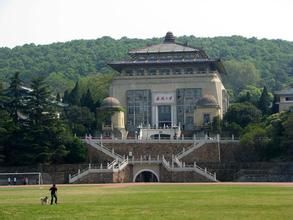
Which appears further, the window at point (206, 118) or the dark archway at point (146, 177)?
the window at point (206, 118)

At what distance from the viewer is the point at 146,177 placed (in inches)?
3418

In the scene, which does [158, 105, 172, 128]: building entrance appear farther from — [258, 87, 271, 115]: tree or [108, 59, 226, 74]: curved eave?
[258, 87, 271, 115]: tree

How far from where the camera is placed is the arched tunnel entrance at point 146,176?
83312mm

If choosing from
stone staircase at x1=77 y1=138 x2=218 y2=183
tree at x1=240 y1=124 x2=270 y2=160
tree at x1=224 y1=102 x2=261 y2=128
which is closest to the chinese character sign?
tree at x1=224 y1=102 x2=261 y2=128

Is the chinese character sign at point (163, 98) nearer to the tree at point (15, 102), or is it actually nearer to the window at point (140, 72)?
the window at point (140, 72)

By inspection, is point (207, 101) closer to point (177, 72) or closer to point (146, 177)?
point (177, 72)

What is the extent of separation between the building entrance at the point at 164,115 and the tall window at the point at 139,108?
1580mm

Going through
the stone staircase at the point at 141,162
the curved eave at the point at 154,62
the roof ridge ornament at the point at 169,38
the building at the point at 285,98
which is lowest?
the stone staircase at the point at 141,162

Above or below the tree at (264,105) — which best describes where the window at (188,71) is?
above

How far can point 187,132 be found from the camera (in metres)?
102

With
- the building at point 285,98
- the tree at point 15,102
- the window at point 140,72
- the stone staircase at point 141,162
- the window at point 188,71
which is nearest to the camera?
the stone staircase at point 141,162

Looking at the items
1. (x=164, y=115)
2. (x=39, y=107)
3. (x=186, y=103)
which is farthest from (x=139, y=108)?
(x=39, y=107)

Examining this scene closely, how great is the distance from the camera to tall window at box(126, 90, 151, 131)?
111 meters

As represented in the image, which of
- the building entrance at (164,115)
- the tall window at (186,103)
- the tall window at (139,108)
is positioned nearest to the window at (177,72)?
the tall window at (186,103)
